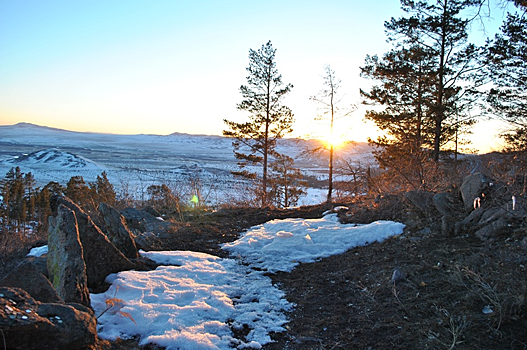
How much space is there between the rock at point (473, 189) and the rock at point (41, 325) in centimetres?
564

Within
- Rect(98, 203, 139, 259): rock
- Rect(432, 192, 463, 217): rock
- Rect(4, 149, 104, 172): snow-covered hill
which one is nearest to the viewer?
Rect(98, 203, 139, 259): rock

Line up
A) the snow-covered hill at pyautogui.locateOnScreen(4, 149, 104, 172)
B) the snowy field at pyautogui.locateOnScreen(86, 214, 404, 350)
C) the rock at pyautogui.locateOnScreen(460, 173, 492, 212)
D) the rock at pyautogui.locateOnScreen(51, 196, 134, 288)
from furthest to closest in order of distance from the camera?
the snow-covered hill at pyautogui.locateOnScreen(4, 149, 104, 172), the rock at pyautogui.locateOnScreen(460, 173, 492, 212), the rock at pyautogui.locateOnScreen(51, 196, 134, 288), the snowy field at pyautogui.locateOnScreen(86, 214, 404, 350)

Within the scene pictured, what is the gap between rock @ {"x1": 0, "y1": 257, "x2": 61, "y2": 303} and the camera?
9.00 ft

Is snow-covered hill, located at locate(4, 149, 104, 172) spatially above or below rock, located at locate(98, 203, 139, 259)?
below

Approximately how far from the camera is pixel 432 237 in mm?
5164

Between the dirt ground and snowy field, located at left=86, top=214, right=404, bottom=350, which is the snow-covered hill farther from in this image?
the dirt ground

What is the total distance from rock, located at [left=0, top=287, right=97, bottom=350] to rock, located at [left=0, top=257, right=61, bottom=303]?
390 mm

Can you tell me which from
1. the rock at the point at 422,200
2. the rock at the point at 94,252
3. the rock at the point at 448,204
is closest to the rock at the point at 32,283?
the rock at the point at 94,252

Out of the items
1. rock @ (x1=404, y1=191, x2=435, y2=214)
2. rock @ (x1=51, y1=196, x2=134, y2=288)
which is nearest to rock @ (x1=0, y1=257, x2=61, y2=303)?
rock @ (x1=51, y1=196, x2=134, y2=288)

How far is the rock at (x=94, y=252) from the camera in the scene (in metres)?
3.80

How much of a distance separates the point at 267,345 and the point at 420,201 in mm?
4640

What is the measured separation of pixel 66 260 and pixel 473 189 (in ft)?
19.6

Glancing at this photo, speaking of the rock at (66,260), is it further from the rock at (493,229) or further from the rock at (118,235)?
the rock at (493,229)

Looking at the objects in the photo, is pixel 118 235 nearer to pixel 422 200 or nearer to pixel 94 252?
pixel 94 252
